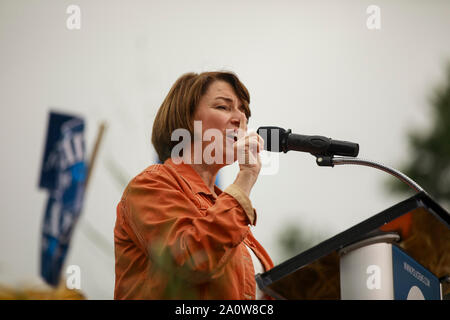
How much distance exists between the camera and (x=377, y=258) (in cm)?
165

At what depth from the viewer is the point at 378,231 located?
65.3 inches

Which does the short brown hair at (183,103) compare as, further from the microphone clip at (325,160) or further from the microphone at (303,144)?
the microphone clip at (325,160)

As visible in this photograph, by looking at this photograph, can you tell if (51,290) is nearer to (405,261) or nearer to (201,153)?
(405,261)

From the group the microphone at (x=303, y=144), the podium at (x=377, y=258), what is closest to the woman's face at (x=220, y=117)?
the microphone at (x=303, y=144)

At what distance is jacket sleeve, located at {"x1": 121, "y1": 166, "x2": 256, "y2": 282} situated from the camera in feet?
6.00

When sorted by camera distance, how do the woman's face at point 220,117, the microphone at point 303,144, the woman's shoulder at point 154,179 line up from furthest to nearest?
the woman's face at point 220,117, the microphone at point 303,144, the woman's shoulder at point 154,179

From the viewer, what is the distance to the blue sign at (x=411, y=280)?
66.6 inches

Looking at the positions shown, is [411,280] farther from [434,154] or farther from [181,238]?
[434,154]

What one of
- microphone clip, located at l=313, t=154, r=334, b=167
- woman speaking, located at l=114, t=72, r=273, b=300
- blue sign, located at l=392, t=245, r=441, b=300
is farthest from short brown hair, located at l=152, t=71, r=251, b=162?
blue sign, located at l=392, t=245, r=441, b=300

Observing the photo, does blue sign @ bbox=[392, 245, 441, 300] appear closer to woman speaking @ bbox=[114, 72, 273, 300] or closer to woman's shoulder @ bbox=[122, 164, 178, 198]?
woman speaking @ bbox=[114, 72, 273, 300]

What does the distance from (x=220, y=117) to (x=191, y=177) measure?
0.30 m
